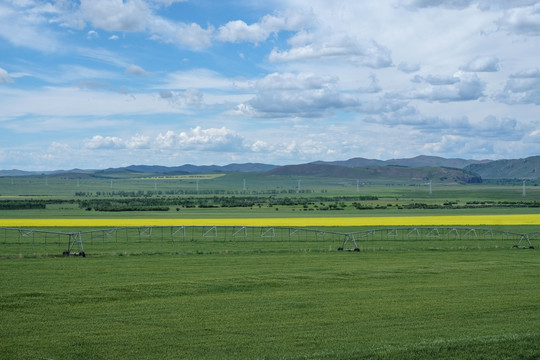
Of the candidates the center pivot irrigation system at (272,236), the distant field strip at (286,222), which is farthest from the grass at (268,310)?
the distant field strip at (286,222)

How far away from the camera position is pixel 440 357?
12.4 meters

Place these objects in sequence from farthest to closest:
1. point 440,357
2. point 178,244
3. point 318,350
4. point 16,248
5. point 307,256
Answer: point 178,244 → point 16,248 → point 307,256 → point 318,350 → point 440,357

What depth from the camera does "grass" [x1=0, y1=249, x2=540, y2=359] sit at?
13344mm

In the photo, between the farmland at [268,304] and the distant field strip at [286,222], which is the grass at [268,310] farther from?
the distant field strip at [286,222]

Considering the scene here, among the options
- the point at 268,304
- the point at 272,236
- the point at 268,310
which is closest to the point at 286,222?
the point at 272,236

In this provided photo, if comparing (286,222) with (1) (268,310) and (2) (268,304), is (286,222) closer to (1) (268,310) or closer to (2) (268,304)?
(2) (268,304)

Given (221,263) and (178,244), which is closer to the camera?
(221,263)

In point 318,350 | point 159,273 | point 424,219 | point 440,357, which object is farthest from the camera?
point 424,219

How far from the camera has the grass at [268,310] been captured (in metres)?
13.3

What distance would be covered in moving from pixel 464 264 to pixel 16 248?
82.6ft

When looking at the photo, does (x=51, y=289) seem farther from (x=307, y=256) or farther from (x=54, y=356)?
(x=307, y=256)

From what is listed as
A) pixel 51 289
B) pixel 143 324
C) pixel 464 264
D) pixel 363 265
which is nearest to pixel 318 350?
pixel 143 324

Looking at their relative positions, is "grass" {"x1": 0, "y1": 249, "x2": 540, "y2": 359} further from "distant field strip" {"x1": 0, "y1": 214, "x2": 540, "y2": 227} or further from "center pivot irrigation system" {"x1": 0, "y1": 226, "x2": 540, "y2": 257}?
"distant field strip" {"x1": 0, "y1": 214, "x2": 540, "y2": 227}

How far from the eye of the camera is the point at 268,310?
17703mm
